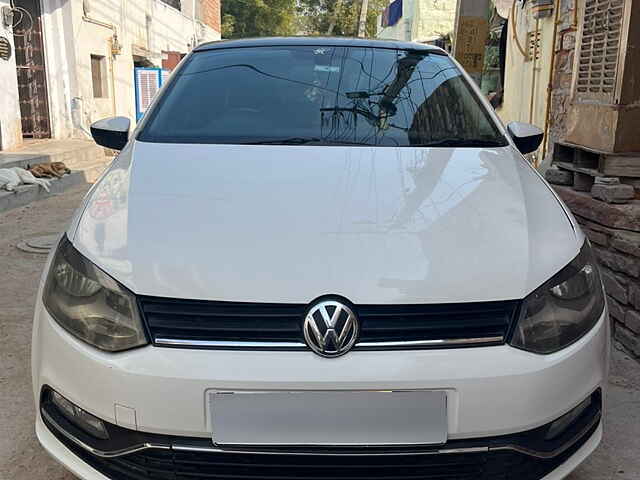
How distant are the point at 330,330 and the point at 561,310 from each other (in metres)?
0.62

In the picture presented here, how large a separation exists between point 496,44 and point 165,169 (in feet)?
32.2

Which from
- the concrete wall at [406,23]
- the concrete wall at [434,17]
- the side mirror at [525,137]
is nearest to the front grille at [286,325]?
the side mirror at [525,137]

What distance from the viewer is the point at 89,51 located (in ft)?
38.8

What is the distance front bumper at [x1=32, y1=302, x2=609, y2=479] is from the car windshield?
105cm

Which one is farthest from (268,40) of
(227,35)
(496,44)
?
(227,35)

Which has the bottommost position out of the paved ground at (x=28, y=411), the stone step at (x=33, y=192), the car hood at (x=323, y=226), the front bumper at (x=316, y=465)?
the paved ground at (x=28, y=411)

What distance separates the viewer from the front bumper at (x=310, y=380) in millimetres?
1497

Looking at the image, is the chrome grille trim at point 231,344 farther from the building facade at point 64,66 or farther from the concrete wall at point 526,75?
the building facade at point 64,66

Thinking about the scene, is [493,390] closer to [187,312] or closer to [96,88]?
[187,312]

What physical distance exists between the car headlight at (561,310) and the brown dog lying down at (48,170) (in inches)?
272

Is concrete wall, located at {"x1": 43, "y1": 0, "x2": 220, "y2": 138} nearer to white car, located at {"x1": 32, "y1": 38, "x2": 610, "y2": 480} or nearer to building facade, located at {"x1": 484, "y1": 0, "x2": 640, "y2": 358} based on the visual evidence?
building facade, located at {"x1": 484, "y1": 0, "x2": 640, "y2": 358}

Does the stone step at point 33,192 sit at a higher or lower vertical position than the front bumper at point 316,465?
lower

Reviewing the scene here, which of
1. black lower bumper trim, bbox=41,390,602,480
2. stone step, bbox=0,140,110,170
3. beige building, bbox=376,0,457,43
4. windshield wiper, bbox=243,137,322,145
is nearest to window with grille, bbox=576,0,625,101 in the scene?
windshield wiper, bbox=243,137,322,145

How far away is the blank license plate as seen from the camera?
150cm
